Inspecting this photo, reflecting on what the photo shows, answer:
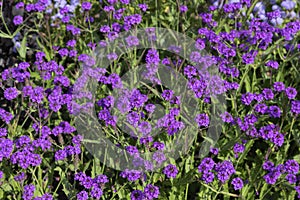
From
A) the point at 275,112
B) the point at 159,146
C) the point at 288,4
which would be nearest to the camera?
the point at 159,146

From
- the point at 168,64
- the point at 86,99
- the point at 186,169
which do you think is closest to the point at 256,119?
the point at 186,169

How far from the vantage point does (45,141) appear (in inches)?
139

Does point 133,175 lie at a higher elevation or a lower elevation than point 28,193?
higher

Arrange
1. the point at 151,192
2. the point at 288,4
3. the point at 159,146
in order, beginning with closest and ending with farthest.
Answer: the point at 151,192 < the point at 159,146 < the point at 288,4

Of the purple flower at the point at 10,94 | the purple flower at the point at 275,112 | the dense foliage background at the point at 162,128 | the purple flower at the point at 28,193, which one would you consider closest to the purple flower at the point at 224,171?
the dense foliage background at the point at 162,128

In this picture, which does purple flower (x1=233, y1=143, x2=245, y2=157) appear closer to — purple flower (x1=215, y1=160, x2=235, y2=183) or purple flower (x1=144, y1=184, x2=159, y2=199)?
purple flower (x1=215, y1=160, x2=235, y2=183)

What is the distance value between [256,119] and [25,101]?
6.17 ft

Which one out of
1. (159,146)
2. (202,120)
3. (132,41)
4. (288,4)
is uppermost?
(288,4)

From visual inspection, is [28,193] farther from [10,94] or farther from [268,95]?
[268,95]

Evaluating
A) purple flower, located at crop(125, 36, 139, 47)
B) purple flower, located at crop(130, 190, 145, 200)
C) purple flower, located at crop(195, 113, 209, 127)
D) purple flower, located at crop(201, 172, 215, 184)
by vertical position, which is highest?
purple flower, located at crop(125, 36, 139, 47)

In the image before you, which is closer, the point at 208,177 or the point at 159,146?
the point at 208,177

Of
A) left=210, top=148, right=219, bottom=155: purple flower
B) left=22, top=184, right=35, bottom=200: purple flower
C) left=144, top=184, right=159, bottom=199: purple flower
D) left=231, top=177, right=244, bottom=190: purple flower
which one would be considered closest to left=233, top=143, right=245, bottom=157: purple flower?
left=210, top=148, right=219, bottom=155: purple flower

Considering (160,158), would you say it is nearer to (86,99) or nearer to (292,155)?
(86,99)

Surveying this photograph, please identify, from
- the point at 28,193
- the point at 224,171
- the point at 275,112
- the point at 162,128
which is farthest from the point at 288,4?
the point at 28,193
